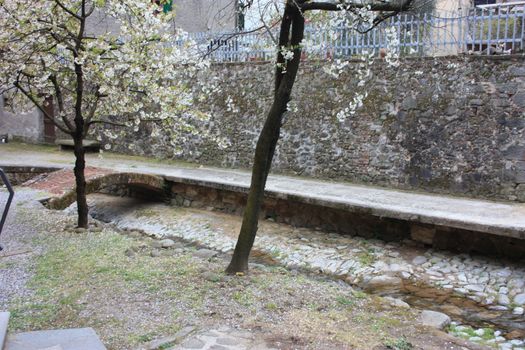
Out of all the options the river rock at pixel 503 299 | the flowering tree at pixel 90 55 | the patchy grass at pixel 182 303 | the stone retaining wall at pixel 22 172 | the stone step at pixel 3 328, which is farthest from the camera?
the stone retaining wall at pixel 22 172

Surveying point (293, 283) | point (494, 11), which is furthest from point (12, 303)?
point (494, 11)

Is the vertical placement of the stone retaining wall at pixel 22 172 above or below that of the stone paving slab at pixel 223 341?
above

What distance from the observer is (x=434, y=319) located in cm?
536

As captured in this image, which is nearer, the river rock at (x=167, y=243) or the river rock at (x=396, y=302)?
the river rock at (x=396, y=302)

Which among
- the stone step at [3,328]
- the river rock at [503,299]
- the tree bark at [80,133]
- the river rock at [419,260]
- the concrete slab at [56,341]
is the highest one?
the tree bark at [80,133]

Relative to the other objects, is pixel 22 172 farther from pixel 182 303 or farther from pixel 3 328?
pixel 3 328

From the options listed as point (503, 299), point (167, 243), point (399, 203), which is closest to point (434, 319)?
point (503, 299)

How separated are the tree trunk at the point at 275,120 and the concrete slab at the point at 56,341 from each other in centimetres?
232

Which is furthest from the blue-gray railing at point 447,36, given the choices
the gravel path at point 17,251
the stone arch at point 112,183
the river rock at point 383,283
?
the gravel path at point 17,251

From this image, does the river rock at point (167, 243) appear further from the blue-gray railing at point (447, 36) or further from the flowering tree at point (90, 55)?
the blue-gray railing at point (447, 36)

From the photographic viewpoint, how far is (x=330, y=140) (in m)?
10.6

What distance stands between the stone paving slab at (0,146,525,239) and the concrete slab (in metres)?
5.12

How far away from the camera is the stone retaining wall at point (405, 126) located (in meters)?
8.39

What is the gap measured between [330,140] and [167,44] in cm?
420
